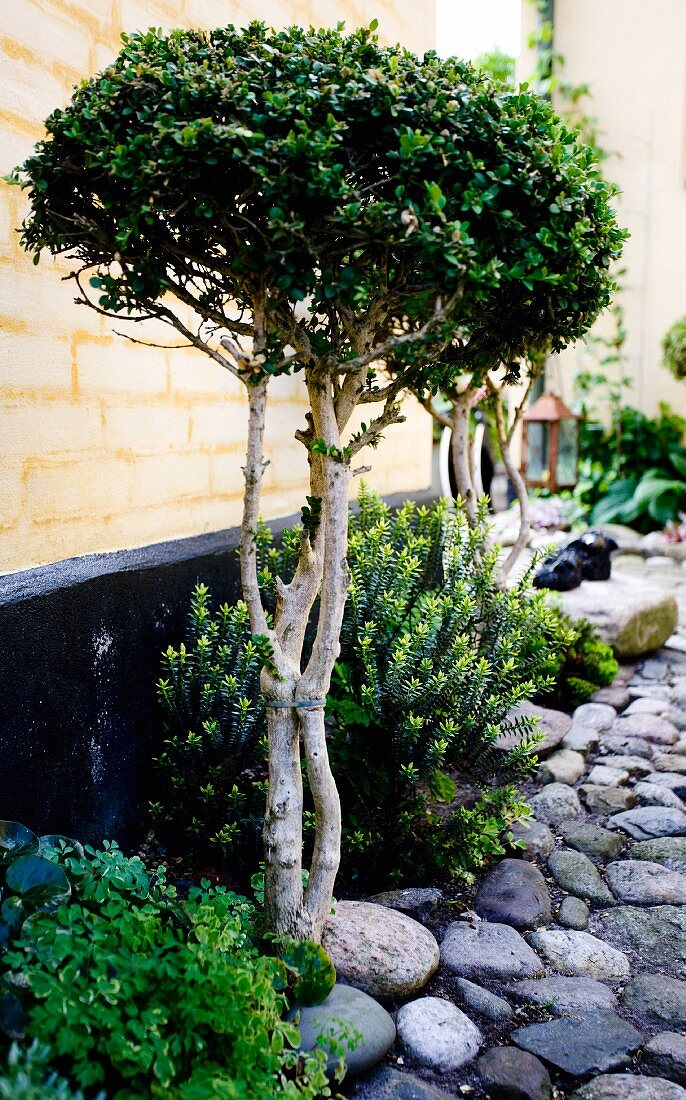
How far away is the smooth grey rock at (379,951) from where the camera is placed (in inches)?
93.7

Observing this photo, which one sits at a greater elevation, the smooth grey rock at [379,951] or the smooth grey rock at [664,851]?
the smooth grey rock at [379,951]

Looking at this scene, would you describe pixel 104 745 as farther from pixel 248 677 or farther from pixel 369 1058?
pixel 369 1058

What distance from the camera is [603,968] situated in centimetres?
262

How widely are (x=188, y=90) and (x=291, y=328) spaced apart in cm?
57

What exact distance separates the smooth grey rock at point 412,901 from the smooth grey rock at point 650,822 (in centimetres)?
97

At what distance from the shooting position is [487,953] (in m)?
2.62

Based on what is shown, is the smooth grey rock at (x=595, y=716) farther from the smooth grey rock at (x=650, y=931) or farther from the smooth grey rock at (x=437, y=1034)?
the smooth grey rock at (x=437, y=1034)

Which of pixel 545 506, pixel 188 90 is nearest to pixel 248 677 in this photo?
pixel 188 90

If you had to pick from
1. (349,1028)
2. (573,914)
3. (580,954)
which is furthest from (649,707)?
(349,1028)

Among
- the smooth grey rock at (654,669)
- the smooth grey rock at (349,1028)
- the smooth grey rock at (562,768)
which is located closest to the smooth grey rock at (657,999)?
the smooth grey rock at (349,1028)

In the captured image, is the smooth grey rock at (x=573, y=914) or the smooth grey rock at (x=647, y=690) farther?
the smooth grey rock at (x=647, y=690)

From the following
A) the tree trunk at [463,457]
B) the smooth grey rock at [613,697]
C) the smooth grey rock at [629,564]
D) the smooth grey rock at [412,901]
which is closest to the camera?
the smooth grey rock at [412,901]

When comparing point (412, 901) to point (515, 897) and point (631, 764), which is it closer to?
point (515, 897)

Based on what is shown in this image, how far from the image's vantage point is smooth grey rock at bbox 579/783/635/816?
11.9 ft
